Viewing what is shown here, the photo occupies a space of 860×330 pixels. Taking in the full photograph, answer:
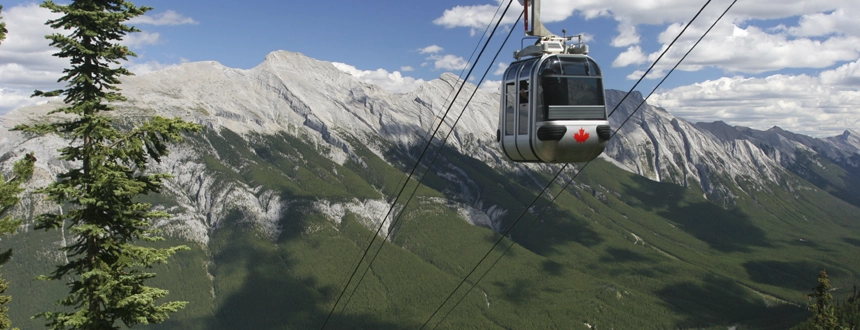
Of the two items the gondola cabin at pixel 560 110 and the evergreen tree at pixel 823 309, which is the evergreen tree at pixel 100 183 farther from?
the evergreen tree at pixel 823 309

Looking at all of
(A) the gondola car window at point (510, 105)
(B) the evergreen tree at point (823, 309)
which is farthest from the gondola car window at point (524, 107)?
(B) the evergreen tree at point (823, 309)

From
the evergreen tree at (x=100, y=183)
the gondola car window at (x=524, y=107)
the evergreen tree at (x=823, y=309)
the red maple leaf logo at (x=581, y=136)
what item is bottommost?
the evergreen tree at (x=100, y=183)

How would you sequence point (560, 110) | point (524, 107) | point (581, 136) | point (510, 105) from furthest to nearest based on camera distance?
point (510, 105) < point (524, 107) < point (560, 110) < point (581, 136)

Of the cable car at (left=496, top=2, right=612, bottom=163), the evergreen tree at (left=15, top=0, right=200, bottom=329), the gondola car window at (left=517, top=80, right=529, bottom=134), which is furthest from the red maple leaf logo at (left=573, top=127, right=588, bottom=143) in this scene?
the evergreen tree at (left=15, top=0, right=200, bottom=329)

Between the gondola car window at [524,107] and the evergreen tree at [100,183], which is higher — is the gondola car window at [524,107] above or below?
above

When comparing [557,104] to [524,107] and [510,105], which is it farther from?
[510,105]

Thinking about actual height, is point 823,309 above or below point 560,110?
above

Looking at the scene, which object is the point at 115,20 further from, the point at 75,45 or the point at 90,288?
the point at 90,288

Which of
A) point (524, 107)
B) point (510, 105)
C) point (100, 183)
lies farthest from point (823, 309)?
point (100, 183)
